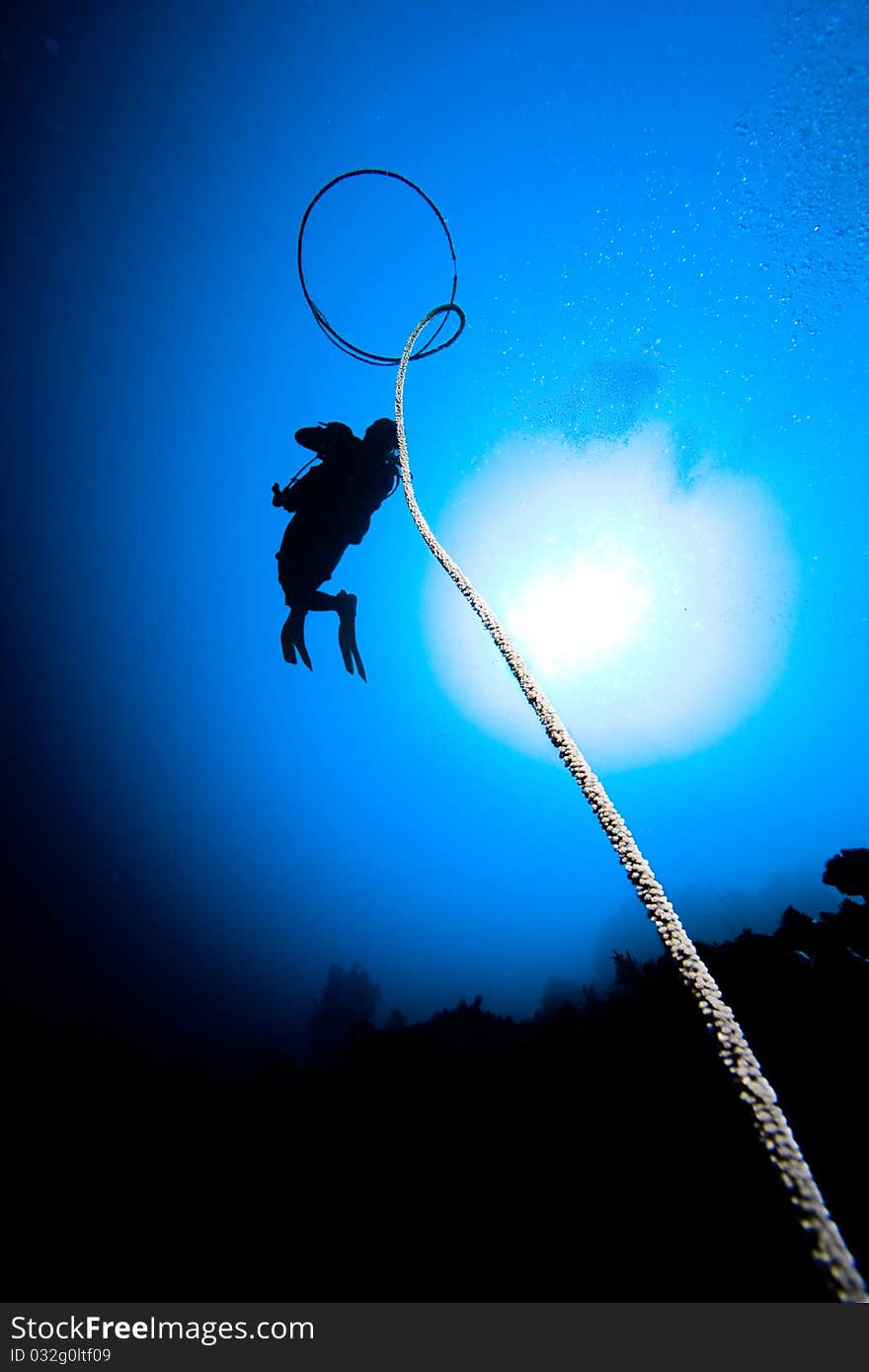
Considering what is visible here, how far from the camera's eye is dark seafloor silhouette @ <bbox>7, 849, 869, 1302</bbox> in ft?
13.1

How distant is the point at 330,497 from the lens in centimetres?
684

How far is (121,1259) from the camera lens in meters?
5.84

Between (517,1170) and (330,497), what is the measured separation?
8.32m

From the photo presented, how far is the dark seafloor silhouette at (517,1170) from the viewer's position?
3998 mm

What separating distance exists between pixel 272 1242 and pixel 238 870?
180ft

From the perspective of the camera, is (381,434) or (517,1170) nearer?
(517,1170)

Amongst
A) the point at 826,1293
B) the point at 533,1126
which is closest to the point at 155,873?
the point at 533,1126

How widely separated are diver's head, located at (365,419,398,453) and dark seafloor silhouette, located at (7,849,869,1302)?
264 inches
